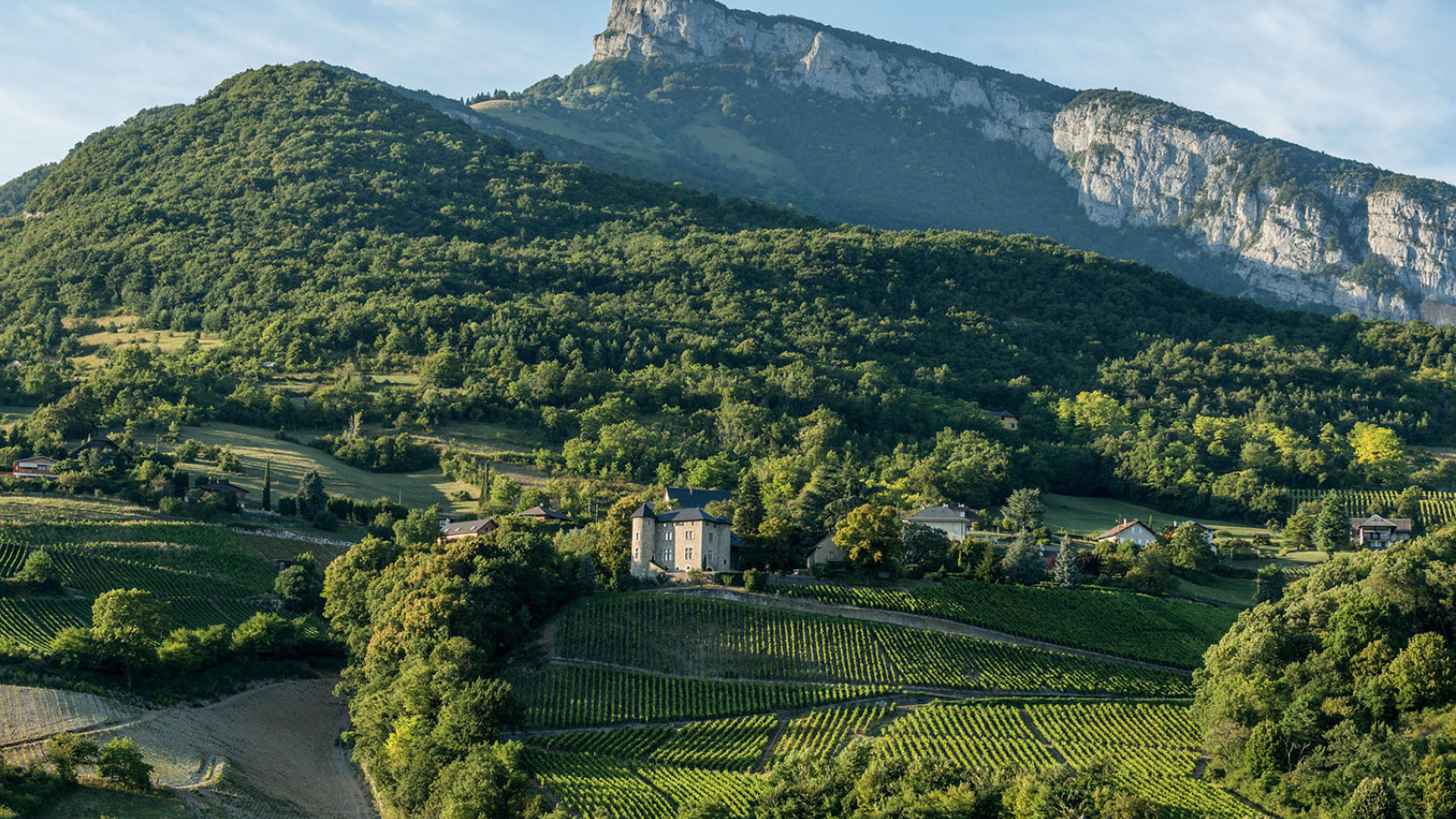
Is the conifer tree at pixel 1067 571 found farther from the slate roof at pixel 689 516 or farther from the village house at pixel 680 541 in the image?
the slate roof at pixel 689 516

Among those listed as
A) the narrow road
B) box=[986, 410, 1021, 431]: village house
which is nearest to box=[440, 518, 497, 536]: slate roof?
the narrow road

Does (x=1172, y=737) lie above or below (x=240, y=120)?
below

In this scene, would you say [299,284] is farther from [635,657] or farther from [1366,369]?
[1366,369]

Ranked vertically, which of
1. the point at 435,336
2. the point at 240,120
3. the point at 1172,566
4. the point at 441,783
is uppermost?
the point at 240,120

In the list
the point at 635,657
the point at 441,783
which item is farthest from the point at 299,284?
the point at 441,783

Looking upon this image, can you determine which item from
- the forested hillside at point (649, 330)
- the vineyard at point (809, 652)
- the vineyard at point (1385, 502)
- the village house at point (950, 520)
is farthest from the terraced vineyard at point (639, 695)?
the vineyard at point (1385, 502)

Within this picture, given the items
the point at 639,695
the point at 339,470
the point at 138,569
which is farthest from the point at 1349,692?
the point at 339,470

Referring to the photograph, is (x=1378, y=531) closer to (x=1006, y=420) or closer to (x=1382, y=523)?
(x=1382, y=523)
